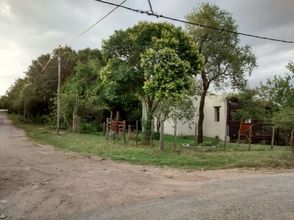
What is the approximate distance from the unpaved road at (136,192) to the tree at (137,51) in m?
6.91

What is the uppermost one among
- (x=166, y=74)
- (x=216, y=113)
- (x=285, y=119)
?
(x=166, y=74)

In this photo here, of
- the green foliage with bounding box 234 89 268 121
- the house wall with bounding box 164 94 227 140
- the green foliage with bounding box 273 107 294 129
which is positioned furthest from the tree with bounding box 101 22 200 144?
the house wall with bounding box 164 94 227 140

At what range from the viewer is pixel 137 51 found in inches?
792

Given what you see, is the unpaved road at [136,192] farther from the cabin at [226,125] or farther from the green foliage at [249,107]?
the green foliage at [249,107]

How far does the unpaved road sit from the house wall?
18.7 m

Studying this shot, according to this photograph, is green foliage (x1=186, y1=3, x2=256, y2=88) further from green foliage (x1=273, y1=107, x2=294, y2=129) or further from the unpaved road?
the unpaved road

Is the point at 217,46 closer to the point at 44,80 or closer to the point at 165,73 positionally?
the point at 165,73

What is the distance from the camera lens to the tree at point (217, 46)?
76.6ft

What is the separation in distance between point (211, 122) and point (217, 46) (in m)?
11.4

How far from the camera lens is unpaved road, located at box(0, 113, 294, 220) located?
756cm

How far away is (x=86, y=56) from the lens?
1732 inches

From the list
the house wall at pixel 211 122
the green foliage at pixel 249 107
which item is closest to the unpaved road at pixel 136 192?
the green foliage at pixel 249 107

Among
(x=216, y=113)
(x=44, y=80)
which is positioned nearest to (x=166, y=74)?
(x=216, y=113)

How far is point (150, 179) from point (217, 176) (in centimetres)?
224
